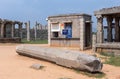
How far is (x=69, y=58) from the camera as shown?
13656 millimetres

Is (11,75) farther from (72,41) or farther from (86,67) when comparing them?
(72,41)

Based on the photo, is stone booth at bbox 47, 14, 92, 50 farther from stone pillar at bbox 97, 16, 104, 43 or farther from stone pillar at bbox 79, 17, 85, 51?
stone pillar at bbox 97, 16, 104, 43

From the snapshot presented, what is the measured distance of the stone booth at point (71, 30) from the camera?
81.3 feet

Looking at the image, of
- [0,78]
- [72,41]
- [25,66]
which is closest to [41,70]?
[25,66]

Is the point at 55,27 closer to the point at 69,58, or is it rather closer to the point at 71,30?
the point at 71,30

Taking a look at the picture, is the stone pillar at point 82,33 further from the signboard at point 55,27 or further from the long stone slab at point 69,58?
the long stone slab at point 69,58

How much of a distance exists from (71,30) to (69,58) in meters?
12.0

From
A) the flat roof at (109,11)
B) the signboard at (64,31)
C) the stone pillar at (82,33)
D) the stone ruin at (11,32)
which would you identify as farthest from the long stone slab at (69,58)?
the stone ruin at (11,32)

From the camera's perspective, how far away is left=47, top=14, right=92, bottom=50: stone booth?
24.8m

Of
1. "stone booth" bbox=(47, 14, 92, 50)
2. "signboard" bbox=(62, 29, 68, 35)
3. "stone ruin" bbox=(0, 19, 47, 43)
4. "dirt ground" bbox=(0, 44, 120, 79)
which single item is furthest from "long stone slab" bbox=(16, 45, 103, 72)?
"stone ruin" bbox=(0, 19, 47, 43)

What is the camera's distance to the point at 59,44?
2689 centimetres

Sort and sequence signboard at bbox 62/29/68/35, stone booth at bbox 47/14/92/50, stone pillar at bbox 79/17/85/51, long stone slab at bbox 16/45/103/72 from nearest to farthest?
long stone slab at bbox 16/45/103/72, stone pillar at bbox 79/17/85/51, stone booth at bbox 47/14/92/50, signboard at bbox 62/29/68/35

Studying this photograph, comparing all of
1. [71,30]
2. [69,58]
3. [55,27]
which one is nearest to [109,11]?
[71,30]

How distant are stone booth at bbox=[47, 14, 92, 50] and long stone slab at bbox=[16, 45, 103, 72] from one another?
28.7 ft
